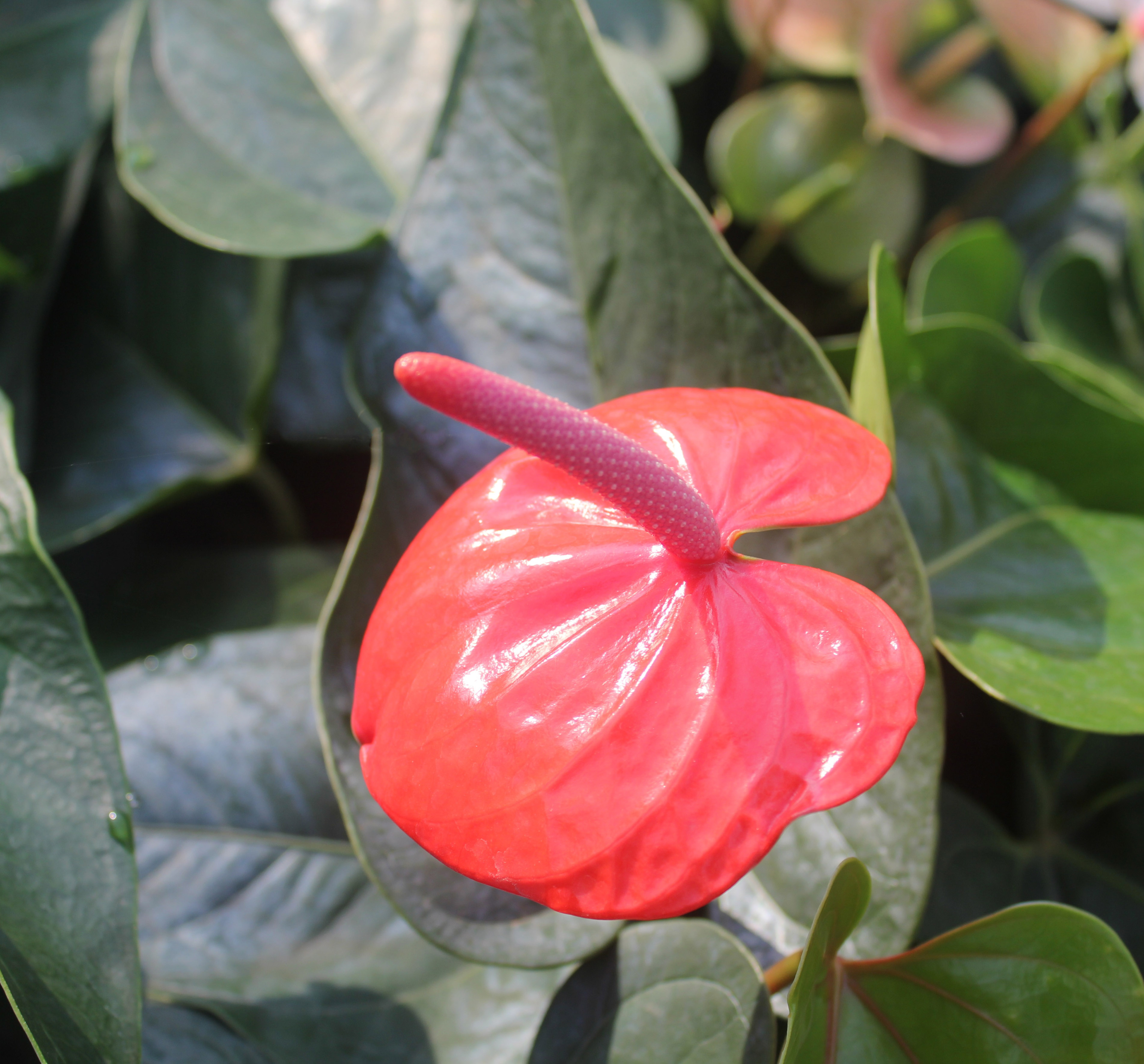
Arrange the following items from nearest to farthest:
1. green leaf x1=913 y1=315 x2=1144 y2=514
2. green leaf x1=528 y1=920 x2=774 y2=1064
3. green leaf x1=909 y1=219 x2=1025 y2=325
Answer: green leaf x1=528 y1=920 x2=774 y2=1064
green leaf x1=913 y1=315 x2=1144 y2=514
green leaf x1=909 y1=219 x2=1025 y2=325

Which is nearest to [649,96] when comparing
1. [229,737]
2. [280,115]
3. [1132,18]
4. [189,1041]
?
[280,115]

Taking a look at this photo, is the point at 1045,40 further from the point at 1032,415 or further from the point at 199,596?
the point at 199,596

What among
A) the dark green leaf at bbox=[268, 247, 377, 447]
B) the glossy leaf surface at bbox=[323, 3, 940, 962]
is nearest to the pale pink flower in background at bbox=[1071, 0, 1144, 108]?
the glossy leaf surface at bbox=[323, 3, 940, 962]

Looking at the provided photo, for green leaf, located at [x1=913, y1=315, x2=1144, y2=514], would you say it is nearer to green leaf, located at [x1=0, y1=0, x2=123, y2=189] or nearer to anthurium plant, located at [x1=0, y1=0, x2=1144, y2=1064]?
anthurium plant, located at [x1=0, y1=0, x2=1144, y2=1064]

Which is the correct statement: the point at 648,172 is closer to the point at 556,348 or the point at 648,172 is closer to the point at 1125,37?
the point at 556,348

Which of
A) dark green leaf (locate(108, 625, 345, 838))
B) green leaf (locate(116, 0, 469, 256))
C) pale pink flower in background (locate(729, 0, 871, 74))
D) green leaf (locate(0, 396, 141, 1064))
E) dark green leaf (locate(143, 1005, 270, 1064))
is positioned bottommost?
dark green leaf (locate(143, 1005, 270, 1064))

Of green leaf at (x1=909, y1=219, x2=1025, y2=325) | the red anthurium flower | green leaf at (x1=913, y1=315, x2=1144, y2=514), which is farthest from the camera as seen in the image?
green leaf at (x1=909, y1=219, x2=1025, y2=325)
